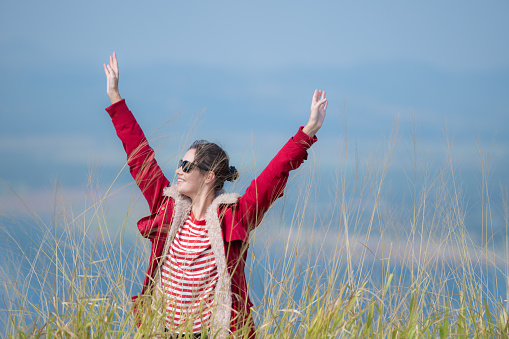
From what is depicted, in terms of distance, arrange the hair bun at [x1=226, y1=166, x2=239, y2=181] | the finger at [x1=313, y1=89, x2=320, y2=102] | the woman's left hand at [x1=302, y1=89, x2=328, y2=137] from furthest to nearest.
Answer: the hair bun at [x1=226, y1=166, x2=239, y2=181]
the finger at [x1=313, y1=89, x2=320, y2=102]
the woman's left hand at [x1=302, y1=89, x2=328, y2=137]

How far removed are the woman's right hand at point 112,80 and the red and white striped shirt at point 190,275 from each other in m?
0.98

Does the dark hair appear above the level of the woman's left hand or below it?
below

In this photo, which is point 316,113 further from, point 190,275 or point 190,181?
point 190,275

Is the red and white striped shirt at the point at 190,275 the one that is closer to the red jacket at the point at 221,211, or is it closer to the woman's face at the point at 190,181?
the red jacket at the point at 221,211

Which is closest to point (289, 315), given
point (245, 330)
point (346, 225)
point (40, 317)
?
point (245, 330)

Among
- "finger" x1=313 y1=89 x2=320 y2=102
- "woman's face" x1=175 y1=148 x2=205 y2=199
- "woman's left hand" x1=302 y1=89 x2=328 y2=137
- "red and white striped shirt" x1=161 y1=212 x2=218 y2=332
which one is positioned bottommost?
"red and white striped shirt" x1=161 y1=212 x2=218 y2=332

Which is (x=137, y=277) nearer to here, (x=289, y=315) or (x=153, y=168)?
(x=153, y=168)

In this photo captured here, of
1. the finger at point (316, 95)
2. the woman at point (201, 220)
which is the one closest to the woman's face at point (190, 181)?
the woman at point (201, 220)

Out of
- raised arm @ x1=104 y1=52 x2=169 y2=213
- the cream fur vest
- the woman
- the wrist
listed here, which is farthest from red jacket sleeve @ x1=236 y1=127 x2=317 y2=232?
the wrist

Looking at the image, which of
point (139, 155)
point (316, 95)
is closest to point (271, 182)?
point (316, 95)

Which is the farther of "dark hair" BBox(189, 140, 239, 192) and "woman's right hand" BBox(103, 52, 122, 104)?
"woman's right hand" BBox(103, 52, 122, 104)

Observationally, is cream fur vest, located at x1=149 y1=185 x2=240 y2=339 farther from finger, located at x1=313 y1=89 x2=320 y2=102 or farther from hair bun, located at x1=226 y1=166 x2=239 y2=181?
finger, located at x1=313 y1=89 x2=320 y2=102

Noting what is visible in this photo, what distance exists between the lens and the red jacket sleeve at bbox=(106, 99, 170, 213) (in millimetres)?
3402

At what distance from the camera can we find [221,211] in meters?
3.36
